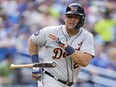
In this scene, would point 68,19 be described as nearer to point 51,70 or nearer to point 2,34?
point 51,70

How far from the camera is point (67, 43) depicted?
494 cm

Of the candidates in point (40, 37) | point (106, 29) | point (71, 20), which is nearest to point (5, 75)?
point (106, 29)

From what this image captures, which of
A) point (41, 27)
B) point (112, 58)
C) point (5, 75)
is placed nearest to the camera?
point (5, 75)

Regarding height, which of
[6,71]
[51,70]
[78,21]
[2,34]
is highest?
[78,21]

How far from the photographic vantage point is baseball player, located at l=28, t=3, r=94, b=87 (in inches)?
196

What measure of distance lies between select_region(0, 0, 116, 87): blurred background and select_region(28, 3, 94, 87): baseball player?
9.54ft

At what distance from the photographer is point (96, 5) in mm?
9977

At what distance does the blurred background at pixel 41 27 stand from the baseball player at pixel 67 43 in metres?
2.91

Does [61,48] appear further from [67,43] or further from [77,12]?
[77,12]

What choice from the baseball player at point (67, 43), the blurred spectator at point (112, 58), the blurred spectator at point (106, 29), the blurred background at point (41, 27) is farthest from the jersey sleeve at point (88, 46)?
the blurred spectator at point (106, 29)

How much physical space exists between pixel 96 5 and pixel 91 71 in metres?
2.33

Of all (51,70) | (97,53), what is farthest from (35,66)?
(97,53)

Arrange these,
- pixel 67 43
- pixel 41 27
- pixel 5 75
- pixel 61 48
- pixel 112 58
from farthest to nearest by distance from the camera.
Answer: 1. pixel 41 27
2. pixel 112 58
3. pixel 5 75
4. pixel 61 48
5. pixel 67 43

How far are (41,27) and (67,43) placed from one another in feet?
14.5
